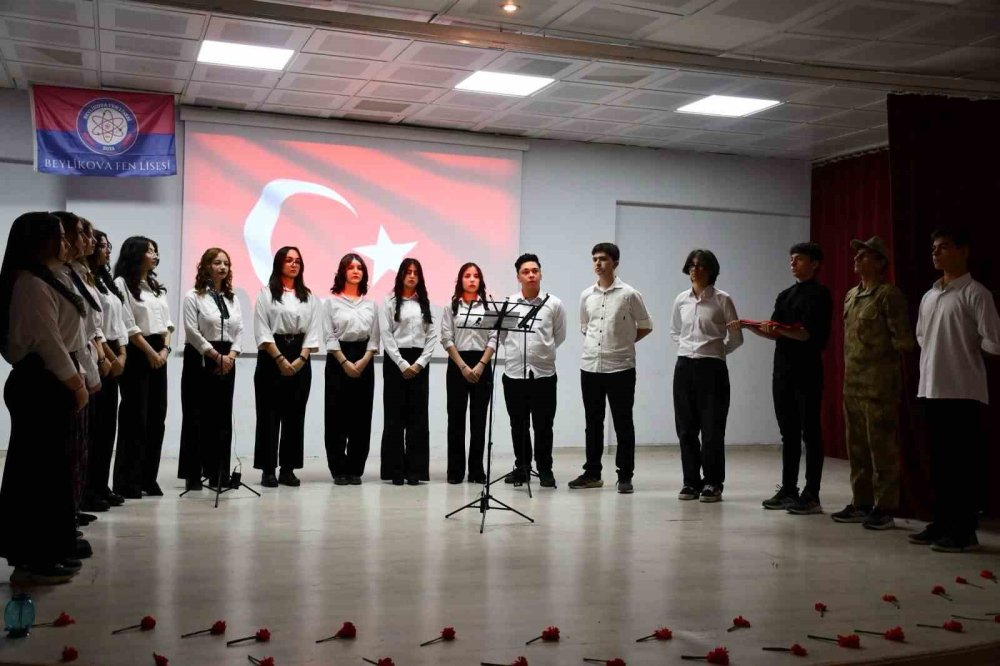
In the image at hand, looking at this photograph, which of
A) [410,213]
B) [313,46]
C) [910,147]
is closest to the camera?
[910,147]

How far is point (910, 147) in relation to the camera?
19.5 ft

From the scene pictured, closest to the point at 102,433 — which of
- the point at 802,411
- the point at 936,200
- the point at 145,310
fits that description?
the point at 145,310

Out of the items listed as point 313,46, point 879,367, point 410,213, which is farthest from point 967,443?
point 410,213

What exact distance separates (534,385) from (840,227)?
4.58 metres

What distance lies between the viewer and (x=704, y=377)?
651 cm

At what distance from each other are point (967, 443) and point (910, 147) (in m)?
1.91

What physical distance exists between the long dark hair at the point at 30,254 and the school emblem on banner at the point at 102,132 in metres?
4.39

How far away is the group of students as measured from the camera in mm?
3900

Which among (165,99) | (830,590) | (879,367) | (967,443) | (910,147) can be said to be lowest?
(830,590)

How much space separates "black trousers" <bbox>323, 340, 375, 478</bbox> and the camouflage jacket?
124 inches

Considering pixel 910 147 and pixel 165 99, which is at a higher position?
pixel 165 99

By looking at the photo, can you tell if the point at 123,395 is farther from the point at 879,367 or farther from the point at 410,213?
the point at 879,367

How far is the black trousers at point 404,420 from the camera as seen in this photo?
23.0 ft

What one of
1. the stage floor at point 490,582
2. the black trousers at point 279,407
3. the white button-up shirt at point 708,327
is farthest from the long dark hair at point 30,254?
the white button-up shirt at point 708,327
